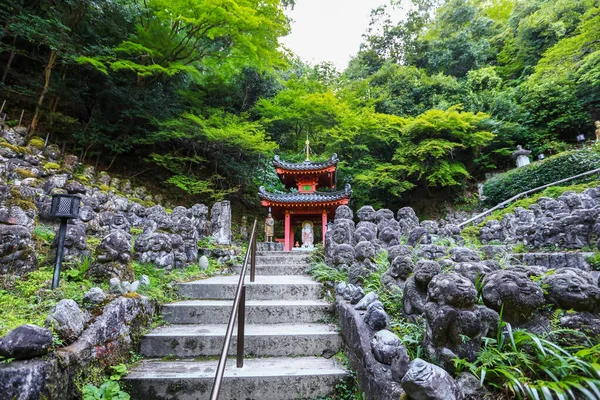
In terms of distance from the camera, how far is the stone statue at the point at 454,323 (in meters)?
1.67

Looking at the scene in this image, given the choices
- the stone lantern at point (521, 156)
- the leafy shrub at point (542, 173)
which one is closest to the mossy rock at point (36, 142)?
the leafy shrub at point (542, 173)

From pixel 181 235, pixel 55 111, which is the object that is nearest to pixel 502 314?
pixel 181 235

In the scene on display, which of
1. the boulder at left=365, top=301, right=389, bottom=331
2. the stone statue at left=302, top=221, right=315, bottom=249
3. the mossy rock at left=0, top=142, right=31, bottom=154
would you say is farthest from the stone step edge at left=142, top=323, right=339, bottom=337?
the mossy rock at left=0, top=142, right=31, bottom=154

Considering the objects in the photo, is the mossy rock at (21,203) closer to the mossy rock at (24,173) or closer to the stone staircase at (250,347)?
the stone staircase at (250,347)

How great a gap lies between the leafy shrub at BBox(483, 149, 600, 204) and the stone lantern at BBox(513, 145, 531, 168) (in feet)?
4.94

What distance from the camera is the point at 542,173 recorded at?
11.6 meters

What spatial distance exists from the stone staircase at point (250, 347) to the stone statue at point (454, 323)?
0.96 m

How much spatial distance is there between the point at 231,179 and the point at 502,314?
12.7m

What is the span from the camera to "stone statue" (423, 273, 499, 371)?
1.67m

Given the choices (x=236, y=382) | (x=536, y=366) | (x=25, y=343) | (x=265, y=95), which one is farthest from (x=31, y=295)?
(x=265, y=95)

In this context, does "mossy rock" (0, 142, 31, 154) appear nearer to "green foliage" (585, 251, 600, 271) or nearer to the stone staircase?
the stone staircase

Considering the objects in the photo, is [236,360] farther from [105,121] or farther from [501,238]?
[105,121]

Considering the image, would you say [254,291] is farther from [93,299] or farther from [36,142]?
[36,142]

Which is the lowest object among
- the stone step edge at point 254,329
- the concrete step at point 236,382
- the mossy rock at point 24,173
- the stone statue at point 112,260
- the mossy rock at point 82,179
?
the concrete step at point 236,382
